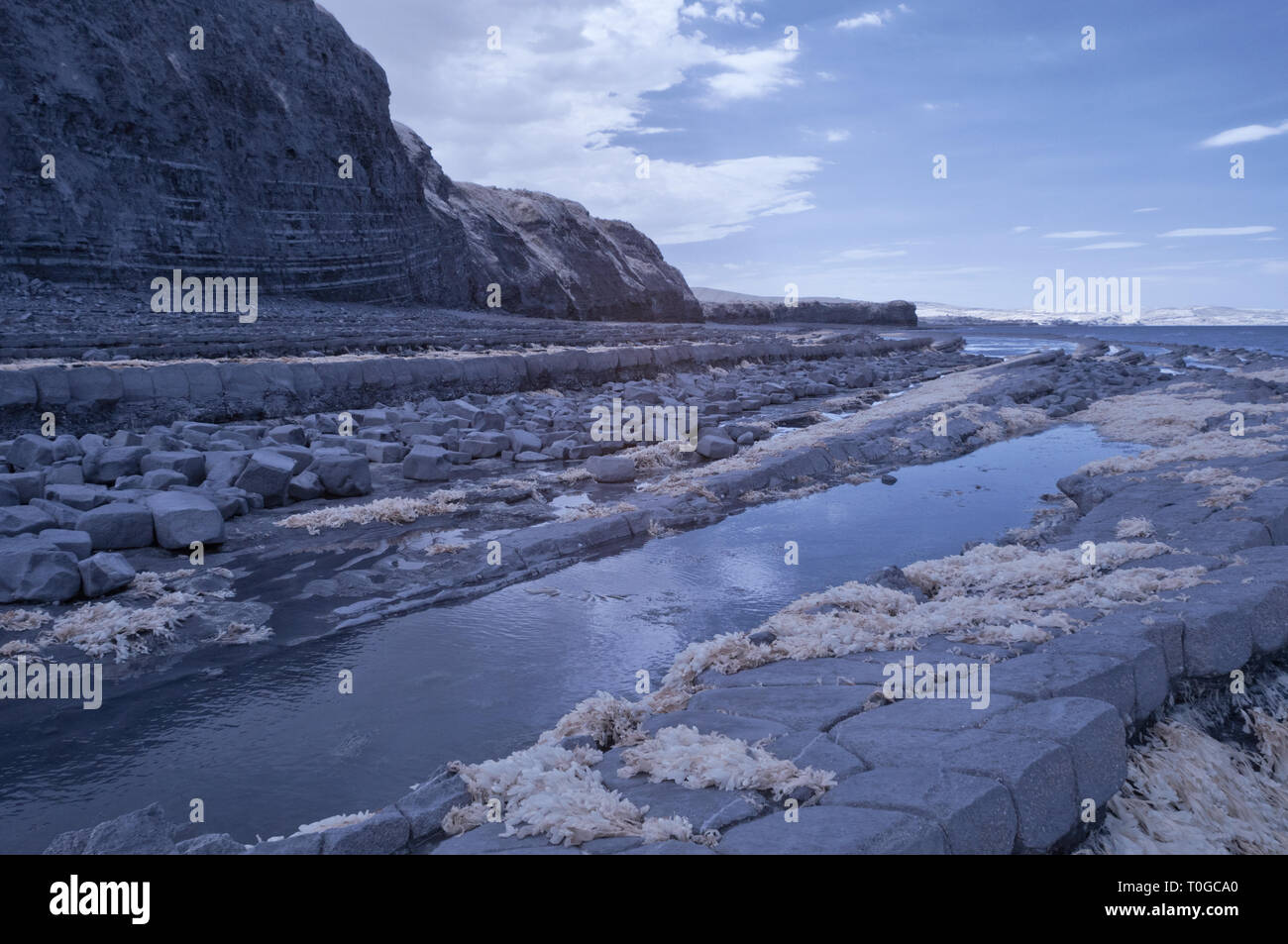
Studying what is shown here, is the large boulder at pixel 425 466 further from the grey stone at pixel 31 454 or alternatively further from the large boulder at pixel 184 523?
the grey stone at pixel 31 454

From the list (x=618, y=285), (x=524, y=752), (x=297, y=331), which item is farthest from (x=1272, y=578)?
(x=618, y=285)

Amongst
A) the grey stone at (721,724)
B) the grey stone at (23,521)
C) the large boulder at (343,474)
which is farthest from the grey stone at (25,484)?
the grey stone at (721,724)

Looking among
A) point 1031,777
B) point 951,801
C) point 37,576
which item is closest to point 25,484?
point 37,576

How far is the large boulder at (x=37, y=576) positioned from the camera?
16.2 feet

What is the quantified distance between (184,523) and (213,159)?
2401 centimetres

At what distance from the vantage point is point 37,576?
4965mm

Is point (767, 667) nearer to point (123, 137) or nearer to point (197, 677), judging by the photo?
point (197, 677)

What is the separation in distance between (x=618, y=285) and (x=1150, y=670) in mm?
54523

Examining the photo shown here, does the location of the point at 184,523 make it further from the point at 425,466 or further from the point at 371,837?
the point at 371,837

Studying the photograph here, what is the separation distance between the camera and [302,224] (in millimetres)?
27641

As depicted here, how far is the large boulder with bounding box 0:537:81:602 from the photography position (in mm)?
4934

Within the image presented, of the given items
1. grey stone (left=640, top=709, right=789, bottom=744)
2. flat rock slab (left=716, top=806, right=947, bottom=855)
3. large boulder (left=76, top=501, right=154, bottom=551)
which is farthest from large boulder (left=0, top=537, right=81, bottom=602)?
flat rock slab (left=716, top=806, right=947, bottom=855)

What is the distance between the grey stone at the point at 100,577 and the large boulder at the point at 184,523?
2.79 ft

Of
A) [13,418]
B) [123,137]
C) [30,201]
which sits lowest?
[13,418]
